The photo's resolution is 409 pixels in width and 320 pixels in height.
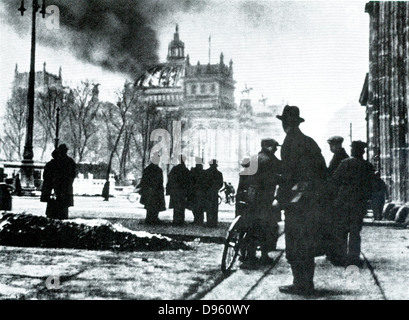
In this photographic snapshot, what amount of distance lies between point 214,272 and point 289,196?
1.91 m

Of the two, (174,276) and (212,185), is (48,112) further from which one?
(174,276)

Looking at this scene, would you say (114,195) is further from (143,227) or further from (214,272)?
(214,272)

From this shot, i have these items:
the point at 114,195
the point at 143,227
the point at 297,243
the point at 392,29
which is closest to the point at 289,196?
the point at 297,243

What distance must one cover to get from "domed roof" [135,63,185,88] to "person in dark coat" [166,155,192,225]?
10.5 feet

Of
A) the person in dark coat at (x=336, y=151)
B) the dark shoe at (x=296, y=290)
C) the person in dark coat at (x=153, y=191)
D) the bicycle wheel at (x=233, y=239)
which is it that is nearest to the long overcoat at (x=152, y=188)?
the person in dark coat at (x=153, y=191)

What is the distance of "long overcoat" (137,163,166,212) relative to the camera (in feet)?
39.5

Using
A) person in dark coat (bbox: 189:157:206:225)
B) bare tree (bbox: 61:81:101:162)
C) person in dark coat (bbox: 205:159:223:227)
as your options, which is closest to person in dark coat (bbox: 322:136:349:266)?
person in dark coat (bbox: 205:159:223:227)

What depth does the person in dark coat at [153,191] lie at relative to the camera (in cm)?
1209

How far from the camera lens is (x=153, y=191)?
12273mm

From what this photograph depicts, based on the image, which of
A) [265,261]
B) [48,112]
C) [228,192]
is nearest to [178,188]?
[265,261]

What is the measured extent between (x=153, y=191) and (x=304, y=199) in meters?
7.75

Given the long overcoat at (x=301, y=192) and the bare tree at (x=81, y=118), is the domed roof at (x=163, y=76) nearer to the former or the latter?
the long overcoat at (x=301, y=192)

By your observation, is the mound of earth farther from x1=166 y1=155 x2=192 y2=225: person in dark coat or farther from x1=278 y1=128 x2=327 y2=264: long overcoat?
x1=166 y1=155 x2=192 y2=225: person in dark coat
